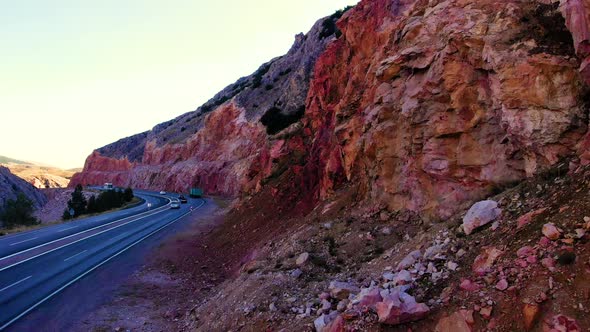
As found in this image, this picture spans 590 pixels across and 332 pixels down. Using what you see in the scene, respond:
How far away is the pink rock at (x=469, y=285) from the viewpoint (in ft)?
17.9

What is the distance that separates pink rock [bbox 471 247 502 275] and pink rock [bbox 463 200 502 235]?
89 centimetres

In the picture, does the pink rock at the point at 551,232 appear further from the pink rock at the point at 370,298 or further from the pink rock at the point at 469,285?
the pink rock at the point at 370,298

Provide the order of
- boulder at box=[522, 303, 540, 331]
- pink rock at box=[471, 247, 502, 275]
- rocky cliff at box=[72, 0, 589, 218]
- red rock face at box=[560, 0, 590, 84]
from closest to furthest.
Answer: boulder at box=[522, 303, 540, 331] → pink rock at box=[471, 247, 502, 275] → red rock face at box=[560, 0, 590, 84] → rocky cliff at box=[72, 0, 589, 218]

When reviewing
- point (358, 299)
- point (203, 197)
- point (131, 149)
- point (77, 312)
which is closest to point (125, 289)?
point (77, 312)

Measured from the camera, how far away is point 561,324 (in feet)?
14.4

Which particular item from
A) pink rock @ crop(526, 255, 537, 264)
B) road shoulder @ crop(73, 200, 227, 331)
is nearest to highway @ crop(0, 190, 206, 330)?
road shoulder @ crop(73, 200, 227, 331)

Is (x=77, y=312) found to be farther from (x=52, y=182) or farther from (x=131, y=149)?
(x=52, y=182)

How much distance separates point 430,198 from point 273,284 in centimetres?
440

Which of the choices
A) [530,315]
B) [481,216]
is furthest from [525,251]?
A: [481,216]

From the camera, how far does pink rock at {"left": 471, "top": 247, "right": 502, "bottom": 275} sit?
18.8 feet

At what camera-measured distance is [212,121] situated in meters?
70.5

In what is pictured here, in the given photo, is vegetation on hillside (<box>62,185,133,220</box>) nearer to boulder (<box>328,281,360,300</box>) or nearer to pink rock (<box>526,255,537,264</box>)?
boulder (<box>328,281,360,300</box>)

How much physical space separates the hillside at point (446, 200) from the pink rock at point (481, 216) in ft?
0.07

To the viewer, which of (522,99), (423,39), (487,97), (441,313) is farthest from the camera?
(423,39)
